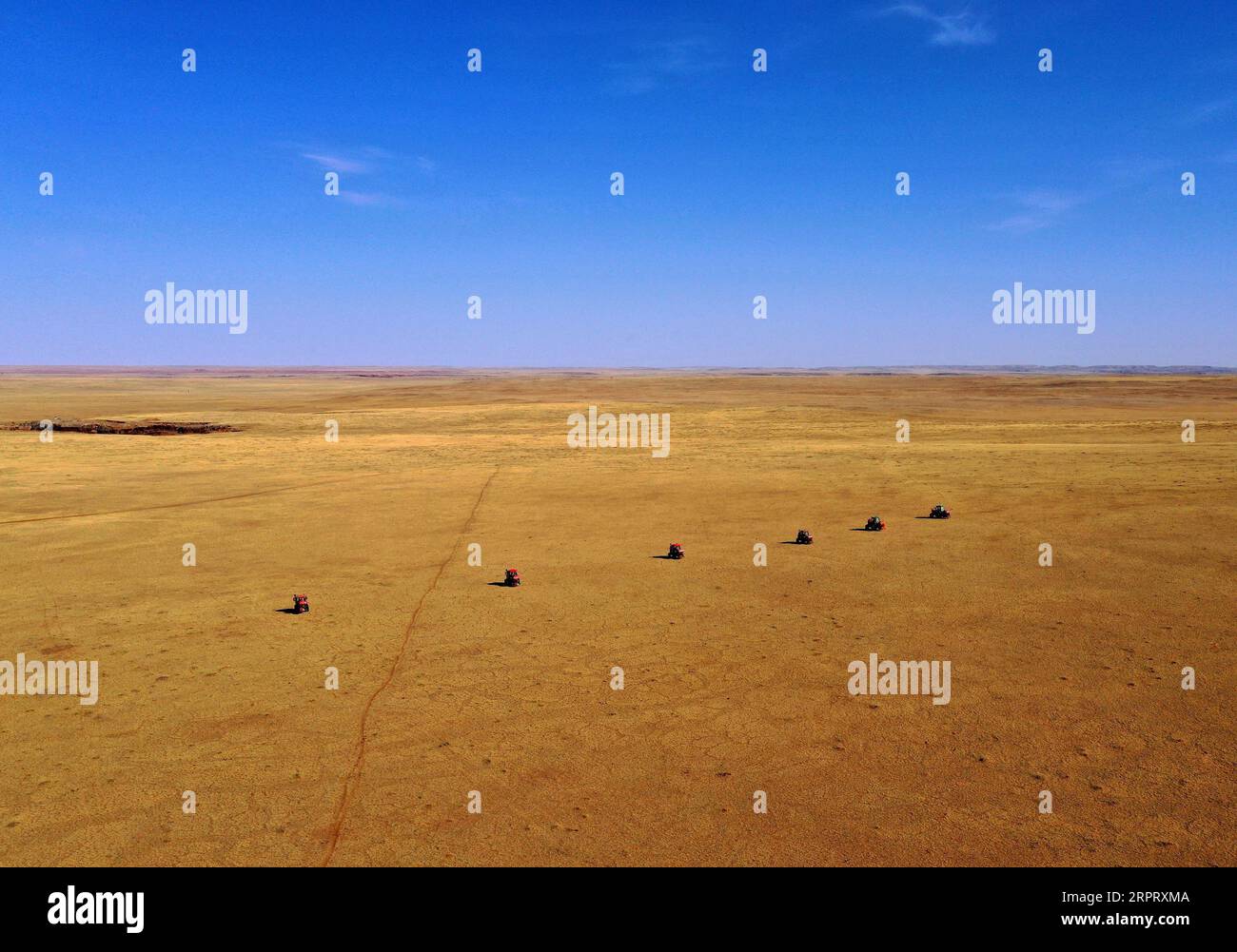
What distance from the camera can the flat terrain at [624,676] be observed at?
27.8 ft

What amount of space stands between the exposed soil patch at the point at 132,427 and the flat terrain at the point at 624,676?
27898 mm

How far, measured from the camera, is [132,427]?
5769 cm

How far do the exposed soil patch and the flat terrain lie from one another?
2790 centimetres

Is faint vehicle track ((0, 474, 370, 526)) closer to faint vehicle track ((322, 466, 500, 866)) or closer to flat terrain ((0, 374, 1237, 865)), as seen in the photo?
flat terrain ((0, 374, 1237, 865))

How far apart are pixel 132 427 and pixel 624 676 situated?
192 feet

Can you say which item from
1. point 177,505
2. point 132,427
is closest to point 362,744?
point 177,505

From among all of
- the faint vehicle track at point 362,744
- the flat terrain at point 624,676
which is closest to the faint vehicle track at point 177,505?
the flat terrain at point 624,676

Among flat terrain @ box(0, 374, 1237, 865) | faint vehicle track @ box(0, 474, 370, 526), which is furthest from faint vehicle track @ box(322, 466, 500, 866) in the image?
faint vehicle track @ box(0, 474, 370, 526)

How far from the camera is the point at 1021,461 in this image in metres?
37.1

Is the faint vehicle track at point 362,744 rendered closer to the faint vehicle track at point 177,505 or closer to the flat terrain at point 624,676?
the flat terrain at point 624,676

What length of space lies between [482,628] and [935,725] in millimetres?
8244

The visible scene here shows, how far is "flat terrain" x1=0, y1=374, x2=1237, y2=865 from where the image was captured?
8.48 metres
